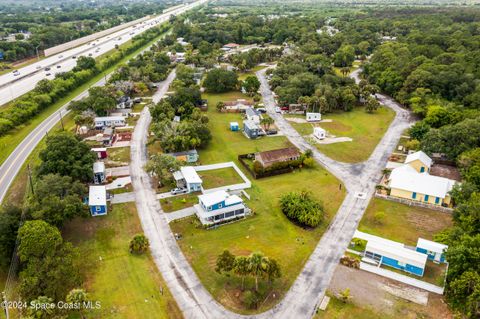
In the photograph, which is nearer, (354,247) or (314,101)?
(354,247)

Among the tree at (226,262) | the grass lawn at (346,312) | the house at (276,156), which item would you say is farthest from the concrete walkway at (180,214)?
the grass lawn at (346,312)

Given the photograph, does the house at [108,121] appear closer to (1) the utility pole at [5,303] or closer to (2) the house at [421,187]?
(1) the utility pole at [5,303]

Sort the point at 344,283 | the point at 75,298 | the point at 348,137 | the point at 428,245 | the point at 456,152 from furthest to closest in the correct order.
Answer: the point at 348,137 < the point at 456,152 < the point at 428,245 < the point at 344,283 < the point at 75,298

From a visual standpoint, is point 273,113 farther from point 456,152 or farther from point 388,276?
point 388,276

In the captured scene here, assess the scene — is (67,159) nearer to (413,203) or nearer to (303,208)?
(303,208)

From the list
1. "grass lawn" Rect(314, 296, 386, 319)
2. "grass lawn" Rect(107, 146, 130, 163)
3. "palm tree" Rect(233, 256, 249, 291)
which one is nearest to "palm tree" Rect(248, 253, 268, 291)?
"palm tree" Rect(233, 256, 249, 291)

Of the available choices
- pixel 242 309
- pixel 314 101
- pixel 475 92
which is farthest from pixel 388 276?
pixel 475 92
